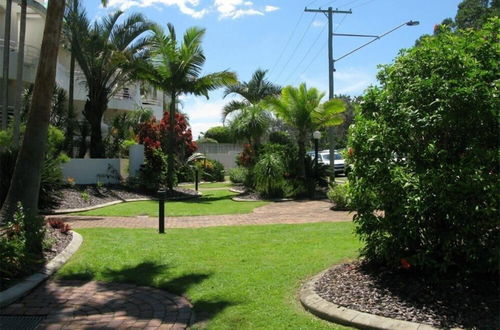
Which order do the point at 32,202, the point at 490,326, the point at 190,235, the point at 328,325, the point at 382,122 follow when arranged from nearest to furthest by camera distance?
the point at 490,326 → the point at 328,325 → the point at 382,122 → the point at 32,202 → the point at 190,235

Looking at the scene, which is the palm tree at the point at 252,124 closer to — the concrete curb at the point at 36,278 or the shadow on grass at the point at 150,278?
the concrete curb at the point at 36,278

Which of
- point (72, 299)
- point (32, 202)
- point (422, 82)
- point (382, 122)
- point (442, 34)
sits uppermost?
point (442, 34)

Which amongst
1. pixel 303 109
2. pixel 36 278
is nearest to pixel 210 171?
pixel 303 109

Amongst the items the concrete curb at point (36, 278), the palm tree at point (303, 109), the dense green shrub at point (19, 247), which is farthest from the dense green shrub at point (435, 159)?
the palm tree at point (303, 109)

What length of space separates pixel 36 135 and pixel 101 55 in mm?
12519

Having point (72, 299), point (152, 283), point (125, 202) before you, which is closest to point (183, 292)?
point (152, 283)

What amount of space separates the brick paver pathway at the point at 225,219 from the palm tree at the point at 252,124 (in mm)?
11522

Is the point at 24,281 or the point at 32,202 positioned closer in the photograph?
the point at 24,281

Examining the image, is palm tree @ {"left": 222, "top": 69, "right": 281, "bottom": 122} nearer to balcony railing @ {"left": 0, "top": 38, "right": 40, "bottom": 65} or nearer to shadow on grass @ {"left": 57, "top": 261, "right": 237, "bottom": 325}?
balcony railing @ {"left": 0, "top": 38, "right": 40, "bottom": 65}

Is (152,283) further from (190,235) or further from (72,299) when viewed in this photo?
(190,235)

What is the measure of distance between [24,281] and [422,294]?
441cm

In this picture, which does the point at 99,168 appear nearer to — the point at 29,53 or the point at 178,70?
the point at 178,70

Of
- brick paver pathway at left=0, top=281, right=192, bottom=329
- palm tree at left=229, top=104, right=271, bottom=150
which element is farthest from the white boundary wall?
brick paver pathway at left=0, top=281, right=192, bottom=329

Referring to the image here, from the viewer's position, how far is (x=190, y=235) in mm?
9586
